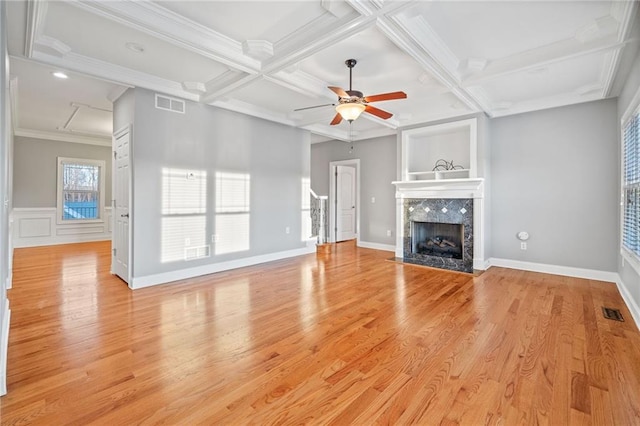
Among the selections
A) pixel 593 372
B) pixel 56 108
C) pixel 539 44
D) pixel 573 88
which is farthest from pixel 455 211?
pixel 56 108

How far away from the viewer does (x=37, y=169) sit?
24.1ft

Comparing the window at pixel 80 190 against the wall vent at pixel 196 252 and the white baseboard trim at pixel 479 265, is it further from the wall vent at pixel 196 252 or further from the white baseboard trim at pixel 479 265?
the white baseboard trim at pixel 479 265

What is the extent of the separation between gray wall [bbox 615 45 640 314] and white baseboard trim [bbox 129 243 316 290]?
4.82m

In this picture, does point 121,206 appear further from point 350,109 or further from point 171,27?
point 350,109

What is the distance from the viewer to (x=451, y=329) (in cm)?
275

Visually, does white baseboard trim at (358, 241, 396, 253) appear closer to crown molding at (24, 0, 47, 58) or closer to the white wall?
the white wall

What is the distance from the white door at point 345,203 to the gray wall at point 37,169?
6.89m

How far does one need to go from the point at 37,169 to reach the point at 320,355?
28.8 ft

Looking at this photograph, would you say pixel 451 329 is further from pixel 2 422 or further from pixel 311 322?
pixel 2 422

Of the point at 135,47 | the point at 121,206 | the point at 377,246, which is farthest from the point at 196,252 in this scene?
the point at 377,246

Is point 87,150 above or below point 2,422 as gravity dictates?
above

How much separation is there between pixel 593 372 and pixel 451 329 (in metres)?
0.96

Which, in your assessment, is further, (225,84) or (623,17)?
(225,84)

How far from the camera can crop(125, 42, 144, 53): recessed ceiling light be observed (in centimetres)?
312
